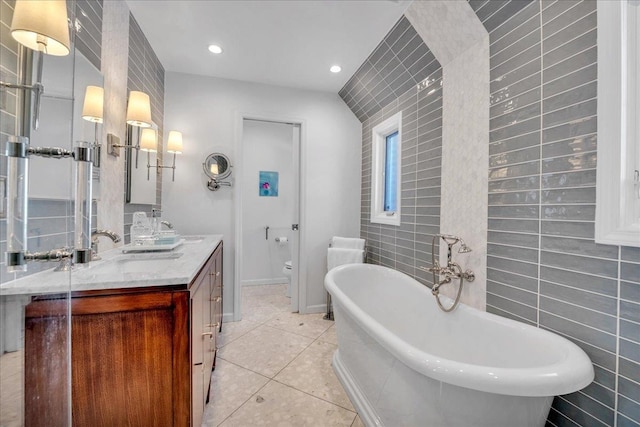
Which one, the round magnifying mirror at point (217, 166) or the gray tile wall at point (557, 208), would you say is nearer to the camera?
the gray tile wall at point (557, 208)


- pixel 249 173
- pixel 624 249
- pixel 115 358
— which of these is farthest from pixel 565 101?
pixel 249 173

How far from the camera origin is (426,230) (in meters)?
2.11

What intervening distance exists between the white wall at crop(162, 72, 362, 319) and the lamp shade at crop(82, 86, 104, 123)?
3.97 ft

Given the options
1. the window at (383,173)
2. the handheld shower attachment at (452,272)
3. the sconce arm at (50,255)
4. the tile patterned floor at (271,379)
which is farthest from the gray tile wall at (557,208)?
the sconce arm at (50,255)

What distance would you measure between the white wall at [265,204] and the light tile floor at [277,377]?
50.0 inches

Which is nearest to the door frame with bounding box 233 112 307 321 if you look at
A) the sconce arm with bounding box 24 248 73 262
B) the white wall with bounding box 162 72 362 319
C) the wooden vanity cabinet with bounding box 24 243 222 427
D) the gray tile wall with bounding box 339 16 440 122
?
the white wall with bounding box 162 72 362 319

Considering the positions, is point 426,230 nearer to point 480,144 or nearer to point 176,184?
point 480,144

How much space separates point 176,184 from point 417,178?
2288 millimetres

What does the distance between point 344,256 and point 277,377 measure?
1.26m

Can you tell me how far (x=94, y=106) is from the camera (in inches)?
54.9

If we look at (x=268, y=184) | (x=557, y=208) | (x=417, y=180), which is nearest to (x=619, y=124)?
(x=557, y=208)

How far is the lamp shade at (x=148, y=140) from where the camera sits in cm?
204

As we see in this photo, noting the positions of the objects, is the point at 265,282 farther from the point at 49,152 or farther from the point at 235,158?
the point at 49,152

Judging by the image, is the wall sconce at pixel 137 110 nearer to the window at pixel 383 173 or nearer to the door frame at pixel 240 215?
the door frame at pixel 240 215
